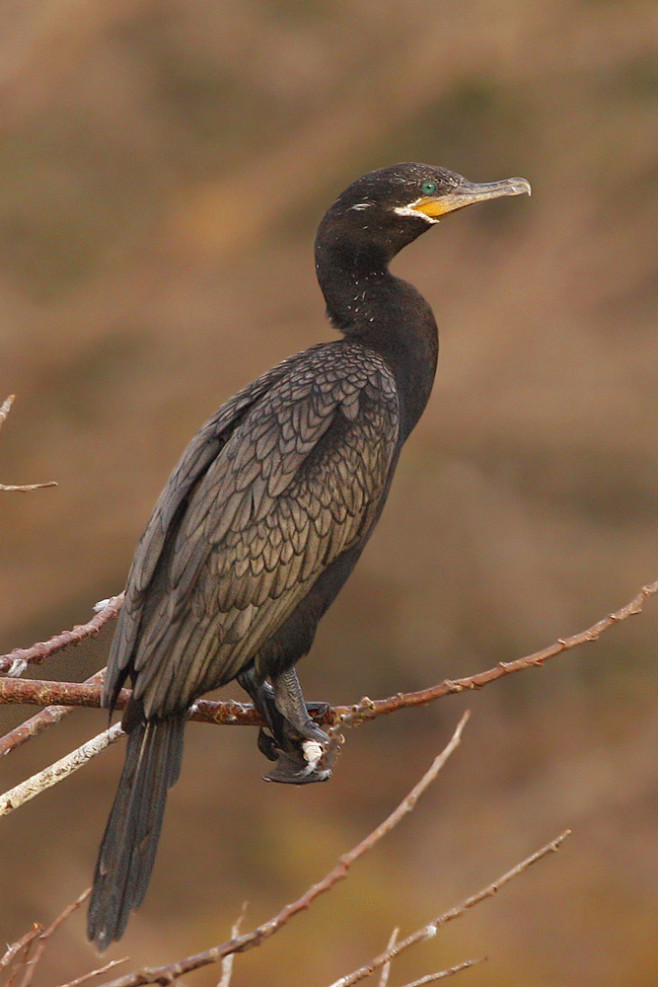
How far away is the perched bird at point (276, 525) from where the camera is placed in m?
1.87

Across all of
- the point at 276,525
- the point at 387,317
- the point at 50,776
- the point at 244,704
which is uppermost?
the point at 387,317

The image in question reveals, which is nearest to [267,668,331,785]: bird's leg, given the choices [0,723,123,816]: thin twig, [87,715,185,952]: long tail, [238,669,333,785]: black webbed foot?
[238,669,333,785]: black webbed foot

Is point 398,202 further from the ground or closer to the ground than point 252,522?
further from the ground

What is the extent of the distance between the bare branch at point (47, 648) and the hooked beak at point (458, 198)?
0.96 m

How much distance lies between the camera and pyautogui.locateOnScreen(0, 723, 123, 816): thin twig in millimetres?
1548

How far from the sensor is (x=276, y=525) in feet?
6.60

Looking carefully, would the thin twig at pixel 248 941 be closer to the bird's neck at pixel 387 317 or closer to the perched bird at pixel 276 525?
the perched bird at pixel 276 525

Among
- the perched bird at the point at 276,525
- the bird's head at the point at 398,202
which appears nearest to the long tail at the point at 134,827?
the perched bird at the point at 276,525

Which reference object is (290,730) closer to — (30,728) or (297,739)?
(297,739)

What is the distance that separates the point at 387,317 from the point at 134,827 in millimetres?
1053

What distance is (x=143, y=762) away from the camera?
1876 millimetres

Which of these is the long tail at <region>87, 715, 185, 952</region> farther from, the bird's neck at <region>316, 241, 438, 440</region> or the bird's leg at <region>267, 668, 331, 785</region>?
the bird's neck at <region>316, 241, 438, 440</region>

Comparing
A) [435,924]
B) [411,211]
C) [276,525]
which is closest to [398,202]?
[411,211]

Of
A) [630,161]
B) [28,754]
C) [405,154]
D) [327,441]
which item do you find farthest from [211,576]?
[630,161]
